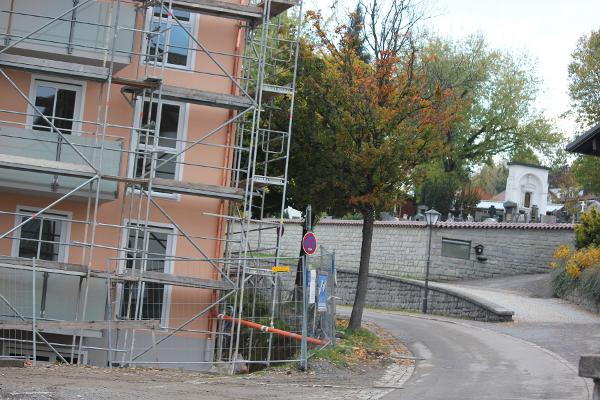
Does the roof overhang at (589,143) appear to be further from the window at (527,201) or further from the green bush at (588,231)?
the window at (527,201)

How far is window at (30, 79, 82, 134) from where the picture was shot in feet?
75.4

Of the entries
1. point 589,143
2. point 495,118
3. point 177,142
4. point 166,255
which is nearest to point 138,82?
point 177,142

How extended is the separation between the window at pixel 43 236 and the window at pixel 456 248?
75.0ft

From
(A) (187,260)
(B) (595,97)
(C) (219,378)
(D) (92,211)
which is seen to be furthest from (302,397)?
(B) (595,97)

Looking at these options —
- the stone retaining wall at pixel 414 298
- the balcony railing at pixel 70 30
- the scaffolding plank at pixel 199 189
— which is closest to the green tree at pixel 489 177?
the stone retaining wall at pixel 414 298

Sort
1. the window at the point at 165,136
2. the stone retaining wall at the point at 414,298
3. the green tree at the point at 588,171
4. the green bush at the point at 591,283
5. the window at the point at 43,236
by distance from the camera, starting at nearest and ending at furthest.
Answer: the window at the point at 43,236 → the window at the point at 165,136 → the green bush at the point at 591,283 → the stone retaining wall at the point at 414,298 → the green tree at the point at 588,171

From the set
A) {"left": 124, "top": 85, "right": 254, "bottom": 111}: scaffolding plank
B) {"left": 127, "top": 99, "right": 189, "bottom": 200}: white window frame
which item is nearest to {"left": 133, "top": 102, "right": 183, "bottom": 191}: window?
{"left": 127, "top": 99, "right": 189, "bottom": 200}: white window frame

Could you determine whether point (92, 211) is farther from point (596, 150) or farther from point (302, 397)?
point (596, 150)

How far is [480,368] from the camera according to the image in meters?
18.9

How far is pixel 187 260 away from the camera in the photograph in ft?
73.8

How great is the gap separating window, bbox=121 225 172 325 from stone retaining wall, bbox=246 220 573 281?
17851 millimetres

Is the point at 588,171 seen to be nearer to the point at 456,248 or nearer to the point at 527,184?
the point at 456,248

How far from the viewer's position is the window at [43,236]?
73.6 feet

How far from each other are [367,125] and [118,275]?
6588 millimetres
